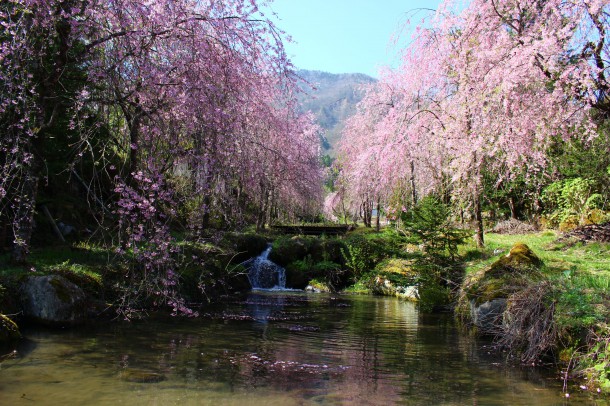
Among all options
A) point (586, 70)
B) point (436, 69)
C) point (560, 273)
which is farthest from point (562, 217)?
point (586, 70)

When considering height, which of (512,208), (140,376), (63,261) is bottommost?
(140,376)

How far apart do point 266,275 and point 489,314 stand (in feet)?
37.3

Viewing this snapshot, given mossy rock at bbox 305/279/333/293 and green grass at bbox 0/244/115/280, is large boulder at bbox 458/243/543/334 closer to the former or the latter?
green grass at bbox 0/244/115/280

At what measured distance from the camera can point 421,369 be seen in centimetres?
643

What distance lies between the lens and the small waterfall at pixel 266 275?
18516 mm

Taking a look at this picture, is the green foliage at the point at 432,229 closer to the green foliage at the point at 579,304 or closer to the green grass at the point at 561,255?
the green grass at the point at 561,255

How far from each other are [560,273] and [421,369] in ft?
14.4

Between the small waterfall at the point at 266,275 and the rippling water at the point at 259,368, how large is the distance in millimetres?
9028

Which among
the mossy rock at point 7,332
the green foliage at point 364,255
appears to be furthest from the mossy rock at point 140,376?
the green foliage at point 364,255

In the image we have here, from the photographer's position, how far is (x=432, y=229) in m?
12.2

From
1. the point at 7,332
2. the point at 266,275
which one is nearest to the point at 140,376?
the point at 7,332

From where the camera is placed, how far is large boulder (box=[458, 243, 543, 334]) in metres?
8.20

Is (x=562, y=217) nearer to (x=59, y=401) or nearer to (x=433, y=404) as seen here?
(x=433, y=404)

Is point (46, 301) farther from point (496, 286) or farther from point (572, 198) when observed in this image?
point (572, 198)
